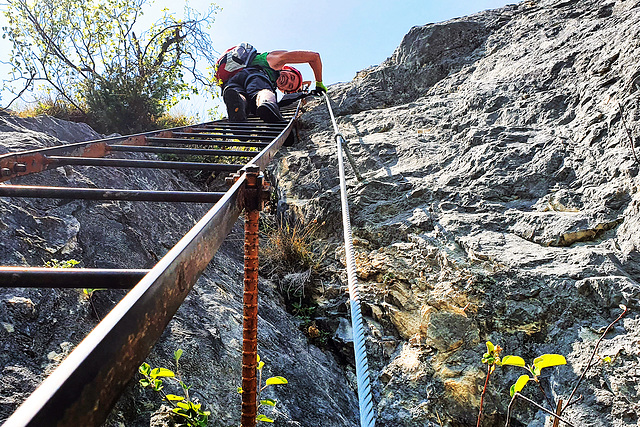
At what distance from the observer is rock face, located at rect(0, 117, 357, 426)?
4.86 ft

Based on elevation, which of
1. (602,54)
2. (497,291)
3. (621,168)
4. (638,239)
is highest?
(602,54)

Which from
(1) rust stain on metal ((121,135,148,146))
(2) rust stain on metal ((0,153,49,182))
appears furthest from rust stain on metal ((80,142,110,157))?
(2) rust stain on metal ((0,153,49,182))

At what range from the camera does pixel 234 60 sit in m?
5.23

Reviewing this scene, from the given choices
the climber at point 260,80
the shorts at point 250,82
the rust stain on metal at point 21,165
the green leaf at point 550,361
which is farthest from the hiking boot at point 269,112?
the green leaf at point 550,361

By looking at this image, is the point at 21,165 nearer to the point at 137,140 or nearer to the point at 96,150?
the point at 96,150

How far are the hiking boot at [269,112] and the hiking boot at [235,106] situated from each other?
0.26 meters

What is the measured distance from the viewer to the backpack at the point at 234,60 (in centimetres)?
523

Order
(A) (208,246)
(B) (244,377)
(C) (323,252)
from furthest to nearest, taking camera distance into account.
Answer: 1. (C) (323,252)
2. (B) (244,377)
3. (A) (208,246)

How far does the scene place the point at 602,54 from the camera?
262 centimetres

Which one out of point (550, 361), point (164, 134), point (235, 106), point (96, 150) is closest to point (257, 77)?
point (235, 106)

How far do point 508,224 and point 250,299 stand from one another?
1.59m

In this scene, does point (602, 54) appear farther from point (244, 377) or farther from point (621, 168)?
point (244, 377)

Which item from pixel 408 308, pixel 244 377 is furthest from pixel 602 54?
pixel 244 377

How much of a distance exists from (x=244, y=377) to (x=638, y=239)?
1783mm
